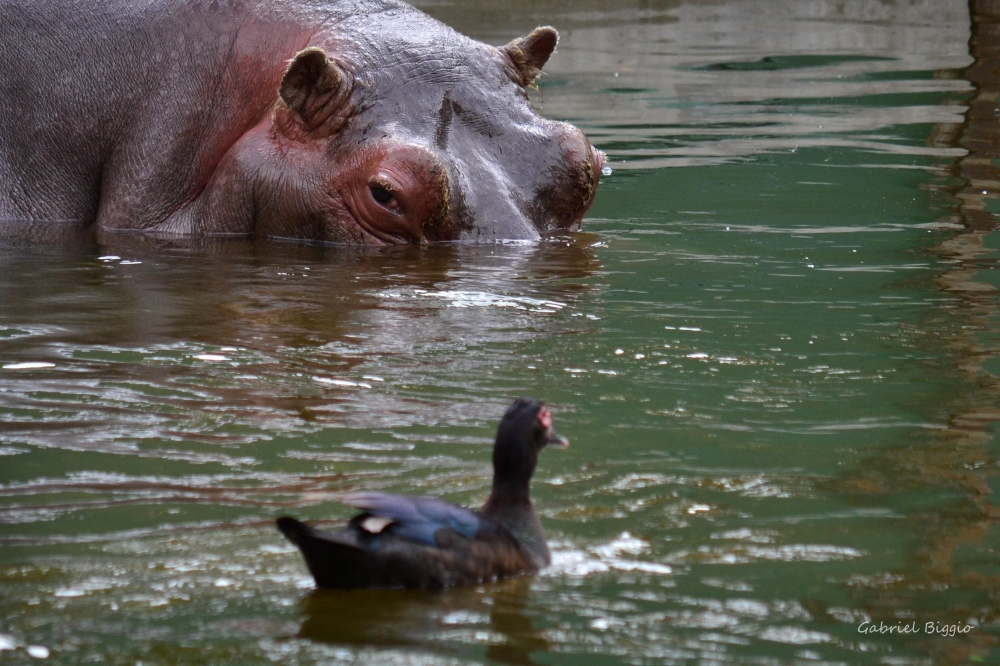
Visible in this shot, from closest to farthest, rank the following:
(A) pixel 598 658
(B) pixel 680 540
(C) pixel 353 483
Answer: (A) pixel 598 658 → (B) pixel 680 540 → (C) pixel 353 483

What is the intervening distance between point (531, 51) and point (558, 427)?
386 cm

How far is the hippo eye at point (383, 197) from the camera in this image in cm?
690

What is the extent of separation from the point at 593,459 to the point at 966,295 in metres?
2.72

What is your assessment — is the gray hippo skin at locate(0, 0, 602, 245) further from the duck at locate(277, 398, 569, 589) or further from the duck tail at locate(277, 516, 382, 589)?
the duck tail at locate(277, 516, 382, 589)

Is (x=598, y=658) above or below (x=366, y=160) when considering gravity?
below

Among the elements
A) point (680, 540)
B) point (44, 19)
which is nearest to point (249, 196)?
point (44, 19)

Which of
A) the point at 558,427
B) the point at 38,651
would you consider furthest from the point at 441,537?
the point at 558,427

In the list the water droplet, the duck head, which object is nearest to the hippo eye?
the duck head

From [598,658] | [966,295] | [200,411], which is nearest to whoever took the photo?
[598,658]

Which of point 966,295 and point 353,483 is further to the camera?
point 966,295

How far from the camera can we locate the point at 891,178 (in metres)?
9.58

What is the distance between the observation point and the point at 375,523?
295cm

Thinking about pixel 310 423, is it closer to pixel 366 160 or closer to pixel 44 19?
pixel 366 160

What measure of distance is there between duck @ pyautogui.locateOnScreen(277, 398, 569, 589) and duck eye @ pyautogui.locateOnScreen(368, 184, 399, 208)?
3.73 meters
